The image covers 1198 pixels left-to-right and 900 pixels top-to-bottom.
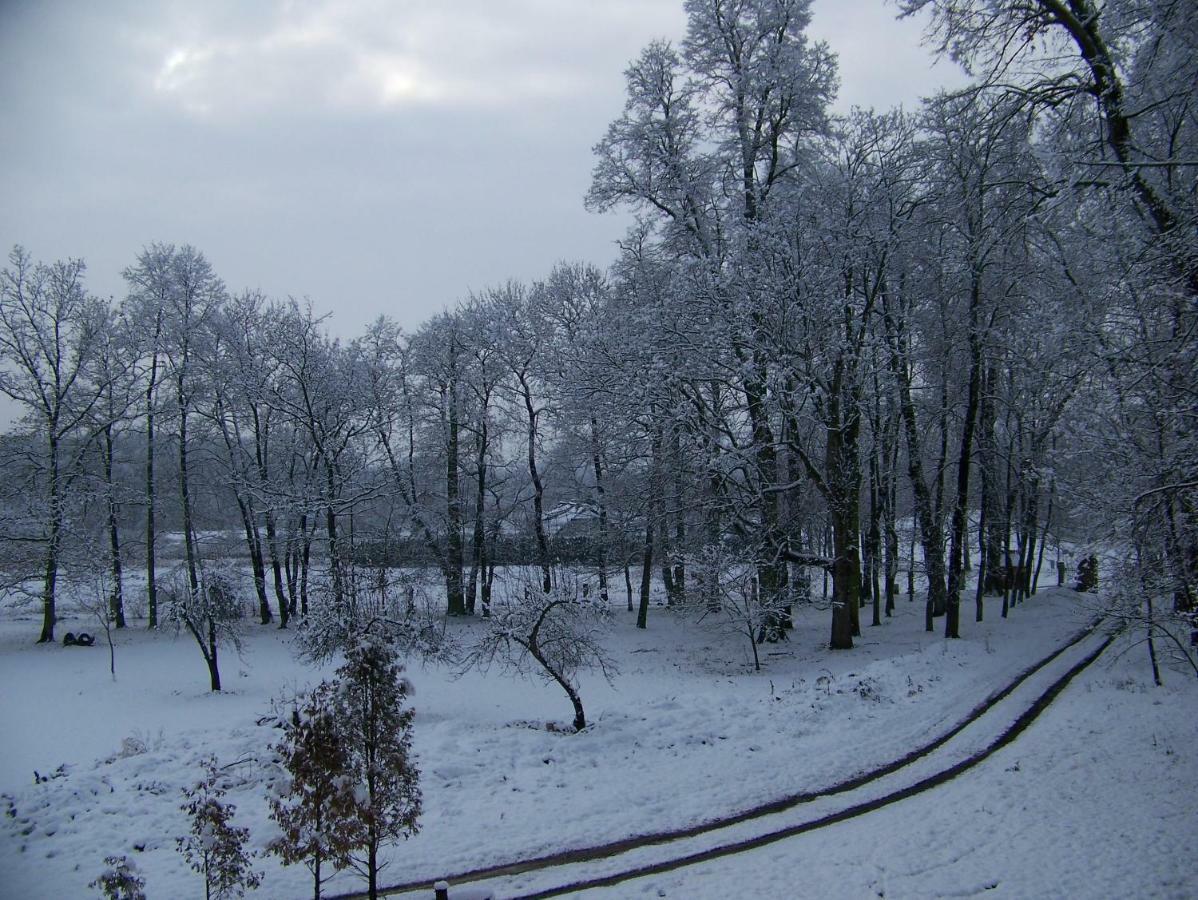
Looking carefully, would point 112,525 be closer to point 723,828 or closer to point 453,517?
point 453,517

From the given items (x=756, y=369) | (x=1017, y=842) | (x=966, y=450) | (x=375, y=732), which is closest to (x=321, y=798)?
(x=375, y=732)

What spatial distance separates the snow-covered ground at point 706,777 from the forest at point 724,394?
1702mm

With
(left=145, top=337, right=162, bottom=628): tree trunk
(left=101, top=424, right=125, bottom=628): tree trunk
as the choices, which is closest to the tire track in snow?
(left=101, top=424, right=125, bottom=628): tree trunk

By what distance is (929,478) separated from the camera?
37.2m

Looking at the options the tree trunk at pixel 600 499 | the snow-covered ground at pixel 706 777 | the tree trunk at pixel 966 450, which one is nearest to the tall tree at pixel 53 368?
the snow-covered ground at pixel 706 777

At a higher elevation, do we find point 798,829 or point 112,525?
point 112,525

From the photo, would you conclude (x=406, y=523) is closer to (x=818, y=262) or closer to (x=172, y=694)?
(x=172, y=694)

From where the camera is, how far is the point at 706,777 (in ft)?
33.8

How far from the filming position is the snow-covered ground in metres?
7.47

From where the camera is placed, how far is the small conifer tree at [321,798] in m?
6.43

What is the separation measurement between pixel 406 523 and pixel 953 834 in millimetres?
24299

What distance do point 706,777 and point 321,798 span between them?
19.3 feet

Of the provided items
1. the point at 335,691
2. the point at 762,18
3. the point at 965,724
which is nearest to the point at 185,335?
the point at 762,18

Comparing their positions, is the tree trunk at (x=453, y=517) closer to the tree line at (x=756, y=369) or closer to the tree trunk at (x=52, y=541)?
the tree line at (x=756, y=369)
